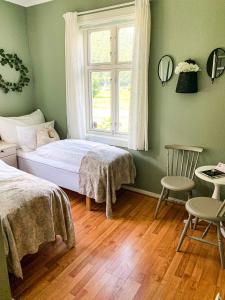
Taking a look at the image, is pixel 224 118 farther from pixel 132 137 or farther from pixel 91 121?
pixel 91 121

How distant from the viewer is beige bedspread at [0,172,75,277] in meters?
1.55

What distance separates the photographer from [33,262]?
1913 millimetres

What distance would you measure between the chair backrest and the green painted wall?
0.29ft

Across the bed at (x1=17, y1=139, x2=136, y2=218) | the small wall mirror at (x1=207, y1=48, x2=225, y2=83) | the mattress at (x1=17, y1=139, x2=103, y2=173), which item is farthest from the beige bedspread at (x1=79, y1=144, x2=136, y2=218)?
the small wall mirror at (x1=207, y1=48, x2=225, y2=83)

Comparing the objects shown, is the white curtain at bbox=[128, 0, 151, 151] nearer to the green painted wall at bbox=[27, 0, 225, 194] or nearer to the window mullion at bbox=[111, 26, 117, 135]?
the green painted wall at bbox=[27, 0, 225, 194]

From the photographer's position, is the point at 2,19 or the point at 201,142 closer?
the point at 201,142

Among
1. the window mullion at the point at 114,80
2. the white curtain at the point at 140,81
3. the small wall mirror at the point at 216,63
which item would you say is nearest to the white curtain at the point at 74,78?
the window mullion at the point at 114,80

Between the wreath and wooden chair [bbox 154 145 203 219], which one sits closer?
wooden chair [bbox 154 145 203 219]

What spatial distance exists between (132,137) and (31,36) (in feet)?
7.87

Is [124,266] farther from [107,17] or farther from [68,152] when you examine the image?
[107,17]

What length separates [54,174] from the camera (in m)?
2.90

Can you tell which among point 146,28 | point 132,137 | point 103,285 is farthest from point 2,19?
point 103,285

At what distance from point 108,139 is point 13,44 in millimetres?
2099

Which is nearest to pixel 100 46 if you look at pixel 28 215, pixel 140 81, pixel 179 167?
pixel 140 81
